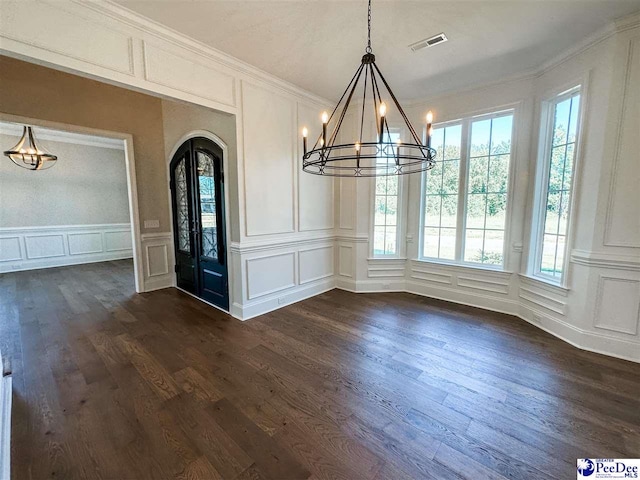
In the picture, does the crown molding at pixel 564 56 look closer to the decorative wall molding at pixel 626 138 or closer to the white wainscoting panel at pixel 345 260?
the decorative wall molding at pixel 626 138

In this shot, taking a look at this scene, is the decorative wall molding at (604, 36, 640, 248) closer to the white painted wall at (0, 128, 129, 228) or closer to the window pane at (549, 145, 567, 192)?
the window pane at (549, 145, 567, 192)

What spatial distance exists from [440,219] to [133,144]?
5.08 m

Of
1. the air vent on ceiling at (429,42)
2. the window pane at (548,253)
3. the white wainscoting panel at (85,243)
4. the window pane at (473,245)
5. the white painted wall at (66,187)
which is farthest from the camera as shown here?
the white wainscoting panel at (85,243)

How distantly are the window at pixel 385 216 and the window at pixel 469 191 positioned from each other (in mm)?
459

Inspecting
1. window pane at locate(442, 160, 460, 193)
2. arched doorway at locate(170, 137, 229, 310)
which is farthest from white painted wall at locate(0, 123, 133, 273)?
window pane at locate(442, 160, 460, 193)

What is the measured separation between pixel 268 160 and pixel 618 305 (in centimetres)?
414

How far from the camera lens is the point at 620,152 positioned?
2562 mm

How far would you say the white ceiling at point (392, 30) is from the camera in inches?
88.4

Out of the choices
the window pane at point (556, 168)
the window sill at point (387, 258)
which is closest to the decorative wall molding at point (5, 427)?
the window sill at point (387, 258)

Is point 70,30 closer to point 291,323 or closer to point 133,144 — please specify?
point 133,144

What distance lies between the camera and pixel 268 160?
367 cm

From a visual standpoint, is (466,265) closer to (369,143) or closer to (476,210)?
(476,210)

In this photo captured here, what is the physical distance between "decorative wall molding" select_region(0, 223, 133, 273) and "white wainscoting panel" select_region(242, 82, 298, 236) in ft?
19.9

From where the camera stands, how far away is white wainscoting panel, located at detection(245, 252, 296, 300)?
11.8 feet
